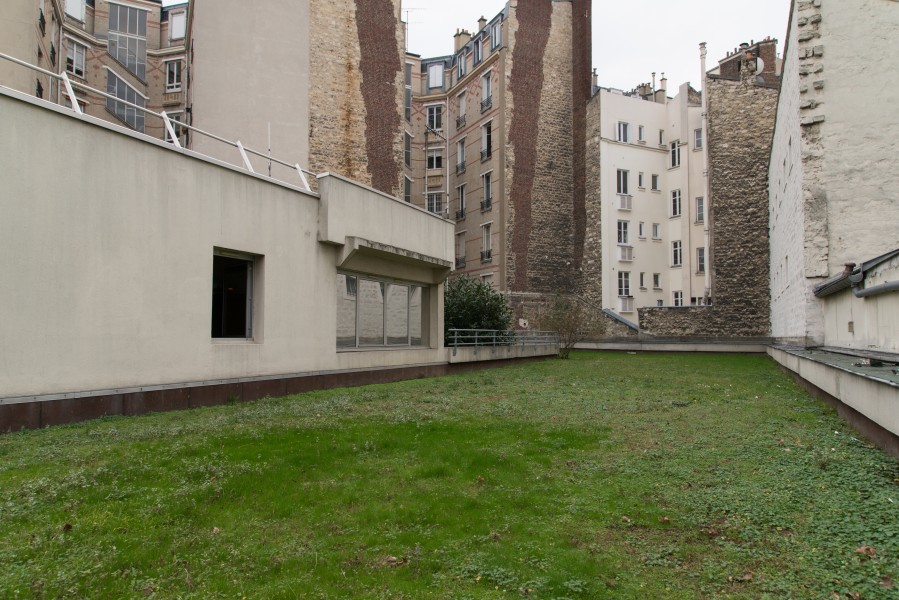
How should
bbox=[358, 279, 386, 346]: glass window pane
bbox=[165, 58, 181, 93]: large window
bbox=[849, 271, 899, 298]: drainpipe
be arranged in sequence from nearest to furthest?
1. bbox=[849, 271, 899, 298]: drainpipe
2. bbox=[358, 279, 386, 346]: glass window pane
3. bbox=[165, 58, 181, 93]: large window

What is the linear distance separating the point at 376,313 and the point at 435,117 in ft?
102

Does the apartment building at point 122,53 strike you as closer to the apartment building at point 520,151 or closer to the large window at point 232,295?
the apartment building at point 520,151

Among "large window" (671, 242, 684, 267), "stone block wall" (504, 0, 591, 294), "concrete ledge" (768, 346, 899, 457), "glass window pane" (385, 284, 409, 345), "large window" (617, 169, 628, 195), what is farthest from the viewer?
"large window" (671, 242, 684, 267)

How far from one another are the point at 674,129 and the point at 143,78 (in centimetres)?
3808

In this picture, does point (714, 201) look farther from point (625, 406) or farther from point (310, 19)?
point (625, 406)

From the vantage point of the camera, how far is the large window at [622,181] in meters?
39.4

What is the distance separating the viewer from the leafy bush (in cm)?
2259

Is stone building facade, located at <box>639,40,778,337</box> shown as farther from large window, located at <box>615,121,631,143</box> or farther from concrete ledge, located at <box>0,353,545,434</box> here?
concrete ledge, located at <box>0,353,545,434</box>

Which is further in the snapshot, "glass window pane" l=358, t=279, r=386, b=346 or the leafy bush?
the leafy bush

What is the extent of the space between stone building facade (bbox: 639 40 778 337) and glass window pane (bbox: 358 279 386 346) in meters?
24.1

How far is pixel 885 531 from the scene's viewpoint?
3.91 metres

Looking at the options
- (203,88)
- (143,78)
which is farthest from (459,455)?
(143,78)

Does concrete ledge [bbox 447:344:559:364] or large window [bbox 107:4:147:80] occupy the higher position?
large window [bbox 107:4:147:80]

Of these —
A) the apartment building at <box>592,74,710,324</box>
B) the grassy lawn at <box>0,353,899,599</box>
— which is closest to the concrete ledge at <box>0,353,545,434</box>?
the grassy lawn at <box>0,353,899,599</box>
